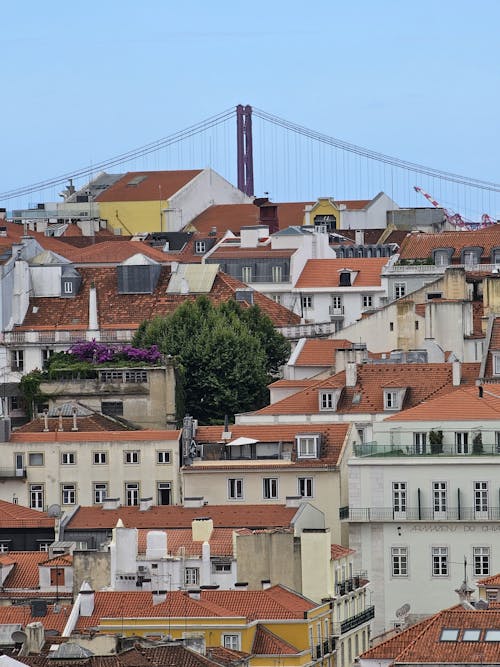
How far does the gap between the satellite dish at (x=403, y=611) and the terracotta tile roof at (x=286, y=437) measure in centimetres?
1094

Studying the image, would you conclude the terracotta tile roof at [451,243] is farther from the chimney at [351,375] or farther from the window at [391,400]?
the window at [391,400]

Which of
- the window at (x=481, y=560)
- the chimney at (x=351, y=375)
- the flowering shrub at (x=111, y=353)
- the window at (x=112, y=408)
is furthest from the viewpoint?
the flowering shrub at (x=111, y=353)

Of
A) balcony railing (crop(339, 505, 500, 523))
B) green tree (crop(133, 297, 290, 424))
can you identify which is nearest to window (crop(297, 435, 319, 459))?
balcony railing (crop(339, 505, 500, 523))

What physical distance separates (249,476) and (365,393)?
1023 cm

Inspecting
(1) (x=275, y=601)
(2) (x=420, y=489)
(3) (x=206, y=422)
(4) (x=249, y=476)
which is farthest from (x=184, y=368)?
(1) (x=275, y=601)

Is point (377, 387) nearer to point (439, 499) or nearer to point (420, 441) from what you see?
point (420, 441)

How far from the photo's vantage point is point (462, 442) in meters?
109

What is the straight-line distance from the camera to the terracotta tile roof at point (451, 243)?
16362 cm

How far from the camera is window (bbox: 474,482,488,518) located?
349ft

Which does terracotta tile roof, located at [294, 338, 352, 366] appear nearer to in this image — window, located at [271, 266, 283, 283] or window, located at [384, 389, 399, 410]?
window, located at [384, 389, 399, 410]

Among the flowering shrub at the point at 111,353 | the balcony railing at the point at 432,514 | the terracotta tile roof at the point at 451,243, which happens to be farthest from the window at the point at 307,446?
the terracotta tile roof at the point at 451,243

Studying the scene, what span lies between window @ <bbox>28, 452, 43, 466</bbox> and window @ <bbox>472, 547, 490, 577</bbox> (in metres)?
21.6

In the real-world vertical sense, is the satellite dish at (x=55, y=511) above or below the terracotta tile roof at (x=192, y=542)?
above

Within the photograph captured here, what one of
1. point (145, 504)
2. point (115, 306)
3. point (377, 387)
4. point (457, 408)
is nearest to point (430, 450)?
point (457, 408)
